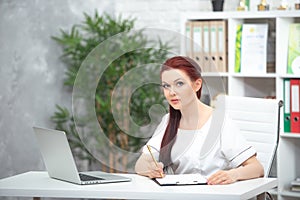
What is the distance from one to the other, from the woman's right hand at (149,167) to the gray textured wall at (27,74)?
1670 mm

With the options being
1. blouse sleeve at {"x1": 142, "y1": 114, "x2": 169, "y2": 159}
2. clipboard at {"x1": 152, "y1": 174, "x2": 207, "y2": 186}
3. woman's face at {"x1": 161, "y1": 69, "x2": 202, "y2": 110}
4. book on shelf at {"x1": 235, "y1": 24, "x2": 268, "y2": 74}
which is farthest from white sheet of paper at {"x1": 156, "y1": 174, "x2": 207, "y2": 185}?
book on shelf at {"x1": 235, "y1": 24, "x2": 268, "y2": 74}

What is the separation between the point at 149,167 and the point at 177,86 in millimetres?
455

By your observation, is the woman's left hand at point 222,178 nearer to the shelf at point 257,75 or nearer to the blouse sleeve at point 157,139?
the blouse sleeve at point 157,139

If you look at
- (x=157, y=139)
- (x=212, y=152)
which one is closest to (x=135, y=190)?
(x=157, y=139)

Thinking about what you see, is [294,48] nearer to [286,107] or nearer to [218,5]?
[286,107]

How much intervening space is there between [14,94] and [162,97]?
6.14ft

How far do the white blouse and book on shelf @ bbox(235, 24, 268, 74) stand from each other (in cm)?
136

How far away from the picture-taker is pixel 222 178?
2.68 m

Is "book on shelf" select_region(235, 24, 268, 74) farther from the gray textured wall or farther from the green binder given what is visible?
the gray textured wall

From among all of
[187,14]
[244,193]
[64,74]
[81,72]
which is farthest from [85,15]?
[244,193]

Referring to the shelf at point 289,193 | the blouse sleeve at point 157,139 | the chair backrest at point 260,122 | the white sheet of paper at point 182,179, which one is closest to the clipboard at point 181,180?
the white sheet of paper at point 182,179

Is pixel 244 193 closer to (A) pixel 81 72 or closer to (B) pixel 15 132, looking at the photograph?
(A) pixel 81 72

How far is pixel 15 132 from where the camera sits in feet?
14.1

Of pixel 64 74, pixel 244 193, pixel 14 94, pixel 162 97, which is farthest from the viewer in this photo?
pixel 64 74
